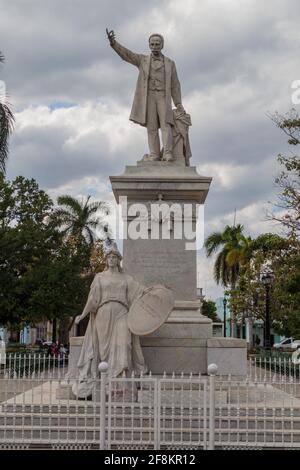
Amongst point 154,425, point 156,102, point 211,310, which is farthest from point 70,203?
point 211,310

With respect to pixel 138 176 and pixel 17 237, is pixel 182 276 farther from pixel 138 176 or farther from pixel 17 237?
pixel 17 237

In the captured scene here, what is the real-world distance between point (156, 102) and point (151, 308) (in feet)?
14.7

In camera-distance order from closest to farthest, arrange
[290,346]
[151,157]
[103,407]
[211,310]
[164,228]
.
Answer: [103,407] → [164,228] → [151,157] → [290,346] → [211,310]

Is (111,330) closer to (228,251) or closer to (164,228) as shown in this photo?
(164,228)

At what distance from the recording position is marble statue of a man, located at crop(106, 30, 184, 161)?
1334 cm

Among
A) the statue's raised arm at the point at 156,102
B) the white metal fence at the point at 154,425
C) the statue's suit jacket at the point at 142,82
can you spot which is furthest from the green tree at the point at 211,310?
the white metal fence at the point at 154,425

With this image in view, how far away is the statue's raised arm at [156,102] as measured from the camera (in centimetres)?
1334

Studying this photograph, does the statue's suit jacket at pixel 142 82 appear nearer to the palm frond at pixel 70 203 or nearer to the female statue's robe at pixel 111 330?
the female statue's robe at pixel 111 330

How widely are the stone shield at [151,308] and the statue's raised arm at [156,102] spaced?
133 inches

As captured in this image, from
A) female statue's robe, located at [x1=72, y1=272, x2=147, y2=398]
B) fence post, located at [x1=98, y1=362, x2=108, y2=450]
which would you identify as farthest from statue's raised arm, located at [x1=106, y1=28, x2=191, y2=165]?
fence post, located at [x1=98, y1=362, x2=108, y2=450]

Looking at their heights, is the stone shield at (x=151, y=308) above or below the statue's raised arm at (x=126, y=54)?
below

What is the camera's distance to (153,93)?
1345 centimetres

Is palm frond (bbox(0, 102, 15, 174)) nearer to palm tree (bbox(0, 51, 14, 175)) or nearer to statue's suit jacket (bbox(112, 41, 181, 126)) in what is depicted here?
palm tree (bbox(0, 51, 14, 175))

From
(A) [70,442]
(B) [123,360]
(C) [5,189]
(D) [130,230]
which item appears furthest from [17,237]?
(A) [70,442]
